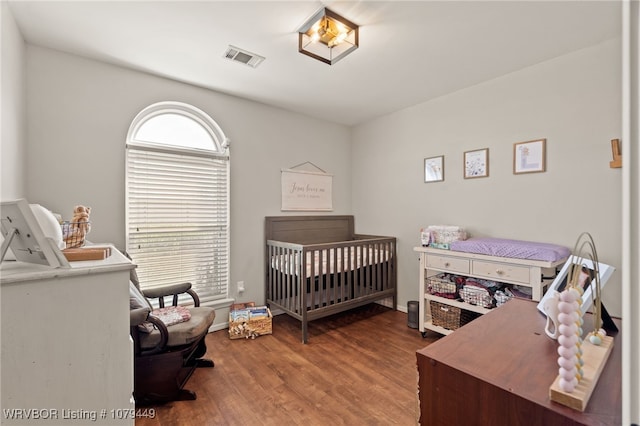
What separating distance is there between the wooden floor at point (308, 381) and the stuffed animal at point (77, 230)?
3.69 ft

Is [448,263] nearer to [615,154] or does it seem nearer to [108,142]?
[615,154]

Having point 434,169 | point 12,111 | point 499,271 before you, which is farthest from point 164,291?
point 434,169

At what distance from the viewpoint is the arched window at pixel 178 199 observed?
2.50 metres

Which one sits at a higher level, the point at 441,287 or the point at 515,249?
the point at 515,249

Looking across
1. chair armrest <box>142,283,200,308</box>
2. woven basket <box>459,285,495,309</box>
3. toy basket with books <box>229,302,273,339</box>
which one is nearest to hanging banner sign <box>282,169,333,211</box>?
toy basket with books <box>229,302,273,339</box>

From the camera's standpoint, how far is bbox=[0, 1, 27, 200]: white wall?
1544mm

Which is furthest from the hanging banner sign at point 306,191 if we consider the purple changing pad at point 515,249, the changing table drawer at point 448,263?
the purple changing pad at point 515,249

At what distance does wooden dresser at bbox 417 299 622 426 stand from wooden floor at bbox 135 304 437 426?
0.97 m

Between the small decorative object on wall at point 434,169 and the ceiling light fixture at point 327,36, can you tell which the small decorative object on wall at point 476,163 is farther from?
the ceiling light fixture at point 327,36

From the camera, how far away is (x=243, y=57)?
2.26m

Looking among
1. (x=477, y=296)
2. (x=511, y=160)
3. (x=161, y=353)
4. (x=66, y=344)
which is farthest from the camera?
(x=511, y=160)

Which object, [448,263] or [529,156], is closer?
[529,156]

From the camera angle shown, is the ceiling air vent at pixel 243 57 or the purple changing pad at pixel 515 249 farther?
the ceiling air vent at pixel 243 57

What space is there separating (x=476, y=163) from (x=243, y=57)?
2.32 meters
